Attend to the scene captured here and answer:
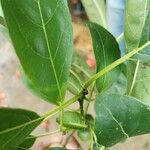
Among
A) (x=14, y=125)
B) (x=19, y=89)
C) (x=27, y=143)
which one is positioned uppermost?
(x=14, y=125)

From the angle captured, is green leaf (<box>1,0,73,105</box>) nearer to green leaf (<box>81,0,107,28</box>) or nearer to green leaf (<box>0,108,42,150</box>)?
green leaf (<box>0,108,42,150</box>)

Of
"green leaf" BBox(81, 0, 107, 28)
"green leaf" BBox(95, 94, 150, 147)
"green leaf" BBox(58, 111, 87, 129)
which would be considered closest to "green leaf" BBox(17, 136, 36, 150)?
"green leaf" BBox(58, 111, 87, 129)

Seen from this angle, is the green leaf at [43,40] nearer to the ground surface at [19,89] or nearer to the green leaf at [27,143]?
the green leaf at [27,143]

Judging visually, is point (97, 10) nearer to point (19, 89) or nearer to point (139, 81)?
point (139, 81)

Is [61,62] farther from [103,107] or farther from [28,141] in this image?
[28,141]

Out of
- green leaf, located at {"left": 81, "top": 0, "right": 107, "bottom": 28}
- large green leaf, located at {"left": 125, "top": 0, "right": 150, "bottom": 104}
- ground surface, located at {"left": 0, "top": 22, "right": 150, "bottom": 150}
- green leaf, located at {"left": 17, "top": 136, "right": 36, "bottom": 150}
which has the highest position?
large green leaf, located at {"left": 125, "top": 0, "right": 150, "bottom": 104}

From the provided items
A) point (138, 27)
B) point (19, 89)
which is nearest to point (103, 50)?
point (138, 27)
